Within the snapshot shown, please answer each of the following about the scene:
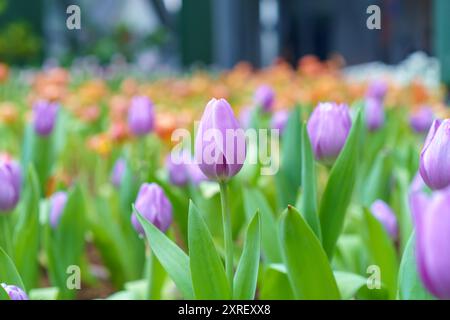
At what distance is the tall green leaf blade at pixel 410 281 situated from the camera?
661 mm

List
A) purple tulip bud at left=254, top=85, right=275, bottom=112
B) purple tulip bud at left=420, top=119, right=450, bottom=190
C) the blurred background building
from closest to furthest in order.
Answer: purple tulip bud at left=420, top=119, right=450, bottom=190 < purple tulip bud at left=254, top=85, right=275, bottom=112 < the blurred background building

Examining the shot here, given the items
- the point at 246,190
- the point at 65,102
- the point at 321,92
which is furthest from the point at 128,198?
the point at 65,102

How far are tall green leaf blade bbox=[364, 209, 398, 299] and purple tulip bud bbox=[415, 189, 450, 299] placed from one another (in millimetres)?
492

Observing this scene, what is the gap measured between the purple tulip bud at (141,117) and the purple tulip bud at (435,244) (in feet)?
3.17

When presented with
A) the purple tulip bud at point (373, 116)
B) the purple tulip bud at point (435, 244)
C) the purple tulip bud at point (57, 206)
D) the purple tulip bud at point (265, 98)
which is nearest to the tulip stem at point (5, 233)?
the purple tulip bud at point (57, 206)

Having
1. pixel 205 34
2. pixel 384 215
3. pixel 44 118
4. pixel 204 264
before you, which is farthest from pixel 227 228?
pixel 205 34

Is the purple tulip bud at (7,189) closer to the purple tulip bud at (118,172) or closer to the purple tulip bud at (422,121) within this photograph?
the purple tulip bud at (118,172)

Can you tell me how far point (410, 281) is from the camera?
0.67 metres

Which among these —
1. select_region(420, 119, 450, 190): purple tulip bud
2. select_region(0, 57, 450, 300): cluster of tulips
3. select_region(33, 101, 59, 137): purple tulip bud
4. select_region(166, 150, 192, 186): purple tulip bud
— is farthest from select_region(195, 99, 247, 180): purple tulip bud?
select_region(33, 101, 59, 137): purple tulip bud

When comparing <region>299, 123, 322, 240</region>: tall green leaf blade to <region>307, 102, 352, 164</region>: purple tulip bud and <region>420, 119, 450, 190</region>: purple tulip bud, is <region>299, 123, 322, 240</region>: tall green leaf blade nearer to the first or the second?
<region>307, 102, 352, 164</region>: purple tulip bud

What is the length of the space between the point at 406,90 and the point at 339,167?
7.42 ft

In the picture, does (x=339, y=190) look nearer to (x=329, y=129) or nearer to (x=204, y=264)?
(x=329, y=129)

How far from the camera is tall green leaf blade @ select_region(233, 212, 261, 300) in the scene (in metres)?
0.63

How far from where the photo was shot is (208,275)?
644 mm
